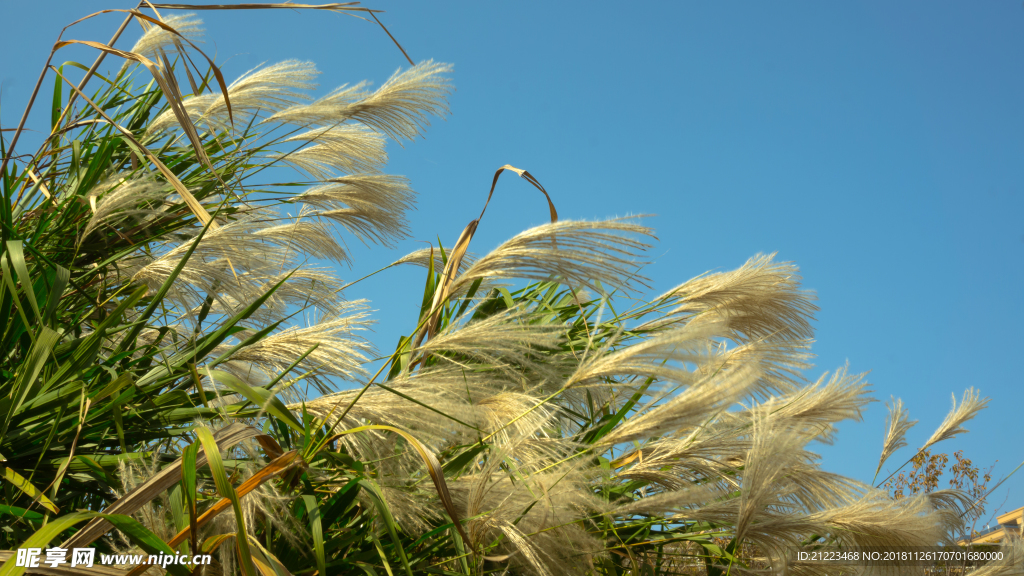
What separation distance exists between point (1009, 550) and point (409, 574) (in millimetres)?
1971

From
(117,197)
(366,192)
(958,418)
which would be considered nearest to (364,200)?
(366,192)

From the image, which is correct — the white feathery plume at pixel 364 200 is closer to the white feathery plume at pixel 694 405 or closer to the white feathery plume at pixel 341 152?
the white feathery plume at pixel 341 152

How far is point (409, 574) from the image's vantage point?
1.18 meters

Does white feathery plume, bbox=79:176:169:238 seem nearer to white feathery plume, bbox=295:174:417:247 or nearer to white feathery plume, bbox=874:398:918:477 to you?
white feathery plume, bbox=295:174:417:247

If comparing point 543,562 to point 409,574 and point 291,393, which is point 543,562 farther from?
point 291,393

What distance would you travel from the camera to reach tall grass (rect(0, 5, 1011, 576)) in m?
1.26

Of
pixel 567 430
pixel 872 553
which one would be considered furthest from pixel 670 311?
pixel 872 553

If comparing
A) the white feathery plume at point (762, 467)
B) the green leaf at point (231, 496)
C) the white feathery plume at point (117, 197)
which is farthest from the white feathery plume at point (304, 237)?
the white feathery plume at point (762, 467)

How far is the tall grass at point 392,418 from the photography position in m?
1.26

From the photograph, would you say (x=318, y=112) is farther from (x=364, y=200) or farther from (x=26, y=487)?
(x=26, y=487)

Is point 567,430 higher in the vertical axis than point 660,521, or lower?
higher

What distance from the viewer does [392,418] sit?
4.20ft

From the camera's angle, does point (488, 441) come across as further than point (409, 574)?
Yes

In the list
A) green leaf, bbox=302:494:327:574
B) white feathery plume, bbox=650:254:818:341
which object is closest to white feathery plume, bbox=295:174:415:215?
white feathery plume, bbox=650:254:818:341
